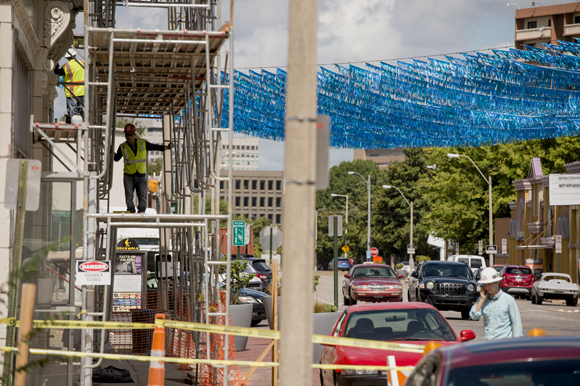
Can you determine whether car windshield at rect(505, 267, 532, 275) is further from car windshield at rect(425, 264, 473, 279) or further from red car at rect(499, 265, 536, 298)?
car windshield at rect(425, 264, 473, 279)

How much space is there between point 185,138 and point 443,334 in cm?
495

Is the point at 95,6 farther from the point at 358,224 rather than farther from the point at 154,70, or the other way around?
the point at 358,224

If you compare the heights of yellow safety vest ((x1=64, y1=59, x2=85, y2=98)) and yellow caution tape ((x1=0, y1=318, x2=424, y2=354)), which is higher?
yellow safety vest ((x1=64, y1=59, x2=85, y2=98))

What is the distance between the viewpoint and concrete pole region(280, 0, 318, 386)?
14.8 feet

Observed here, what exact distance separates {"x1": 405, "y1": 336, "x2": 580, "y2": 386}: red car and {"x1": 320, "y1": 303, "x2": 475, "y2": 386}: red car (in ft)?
15.3

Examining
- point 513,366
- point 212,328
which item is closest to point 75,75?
point 212,328

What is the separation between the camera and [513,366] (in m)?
4.64

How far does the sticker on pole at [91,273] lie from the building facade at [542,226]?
125 feet

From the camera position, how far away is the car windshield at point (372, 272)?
30.5m

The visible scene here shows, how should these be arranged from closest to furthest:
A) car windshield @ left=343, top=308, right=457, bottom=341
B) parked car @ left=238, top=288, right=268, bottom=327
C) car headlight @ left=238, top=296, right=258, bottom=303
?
car windshield @ left=343, top=308, right=457, bottom=341 → car headlight @ left=238, top=296, right=258, bottom=303 → parked car @ left=238, top=288, right=268, bottom=327

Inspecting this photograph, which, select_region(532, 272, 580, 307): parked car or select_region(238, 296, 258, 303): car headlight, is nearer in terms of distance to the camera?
select_region(238, 296, 258, 303): car headlight

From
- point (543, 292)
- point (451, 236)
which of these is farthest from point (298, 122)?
point (451, 236)

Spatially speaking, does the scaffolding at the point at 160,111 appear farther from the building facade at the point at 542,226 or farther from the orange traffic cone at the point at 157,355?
the building facade at the point at 542,226

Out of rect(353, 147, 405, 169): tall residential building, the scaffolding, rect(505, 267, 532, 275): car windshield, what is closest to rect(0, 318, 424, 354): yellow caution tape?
the scaffolding
